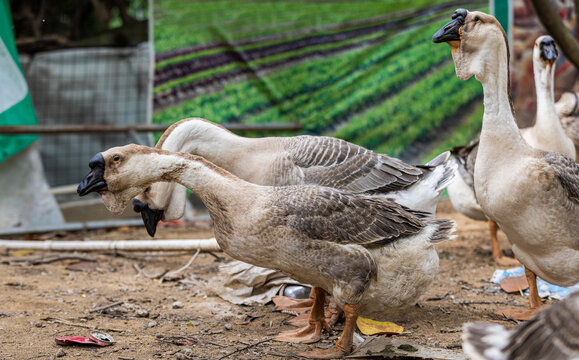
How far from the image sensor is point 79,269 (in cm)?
539

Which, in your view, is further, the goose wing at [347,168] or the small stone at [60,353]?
the goose wing at [347,168]

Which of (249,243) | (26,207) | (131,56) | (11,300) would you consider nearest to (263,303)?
(249,243)

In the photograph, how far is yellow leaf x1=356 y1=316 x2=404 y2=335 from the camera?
12.6ft

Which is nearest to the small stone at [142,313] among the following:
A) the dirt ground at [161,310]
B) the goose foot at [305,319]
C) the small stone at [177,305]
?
the dirt ground at [161,310]

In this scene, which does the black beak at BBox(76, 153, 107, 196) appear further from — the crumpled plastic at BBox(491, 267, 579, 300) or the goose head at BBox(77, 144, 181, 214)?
the crumpled plastic at BBox(491, 267, 579, 300)

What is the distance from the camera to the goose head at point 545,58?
536 cm

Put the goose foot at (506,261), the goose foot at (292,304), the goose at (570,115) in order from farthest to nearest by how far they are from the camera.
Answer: the goose at (570,115)
the goose foot at (506,261)
the goose foot at (292,304)

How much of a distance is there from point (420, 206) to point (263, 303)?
1422mm

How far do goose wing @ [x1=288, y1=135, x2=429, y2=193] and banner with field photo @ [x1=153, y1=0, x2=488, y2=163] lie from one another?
14.1 feet

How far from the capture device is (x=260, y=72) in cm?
861

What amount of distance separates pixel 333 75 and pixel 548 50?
12.5 feet

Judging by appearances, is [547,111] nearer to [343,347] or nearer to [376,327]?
[376,327]

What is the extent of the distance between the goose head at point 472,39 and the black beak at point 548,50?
1767 mm

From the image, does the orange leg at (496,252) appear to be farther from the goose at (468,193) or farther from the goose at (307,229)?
the goose at (307,229)
